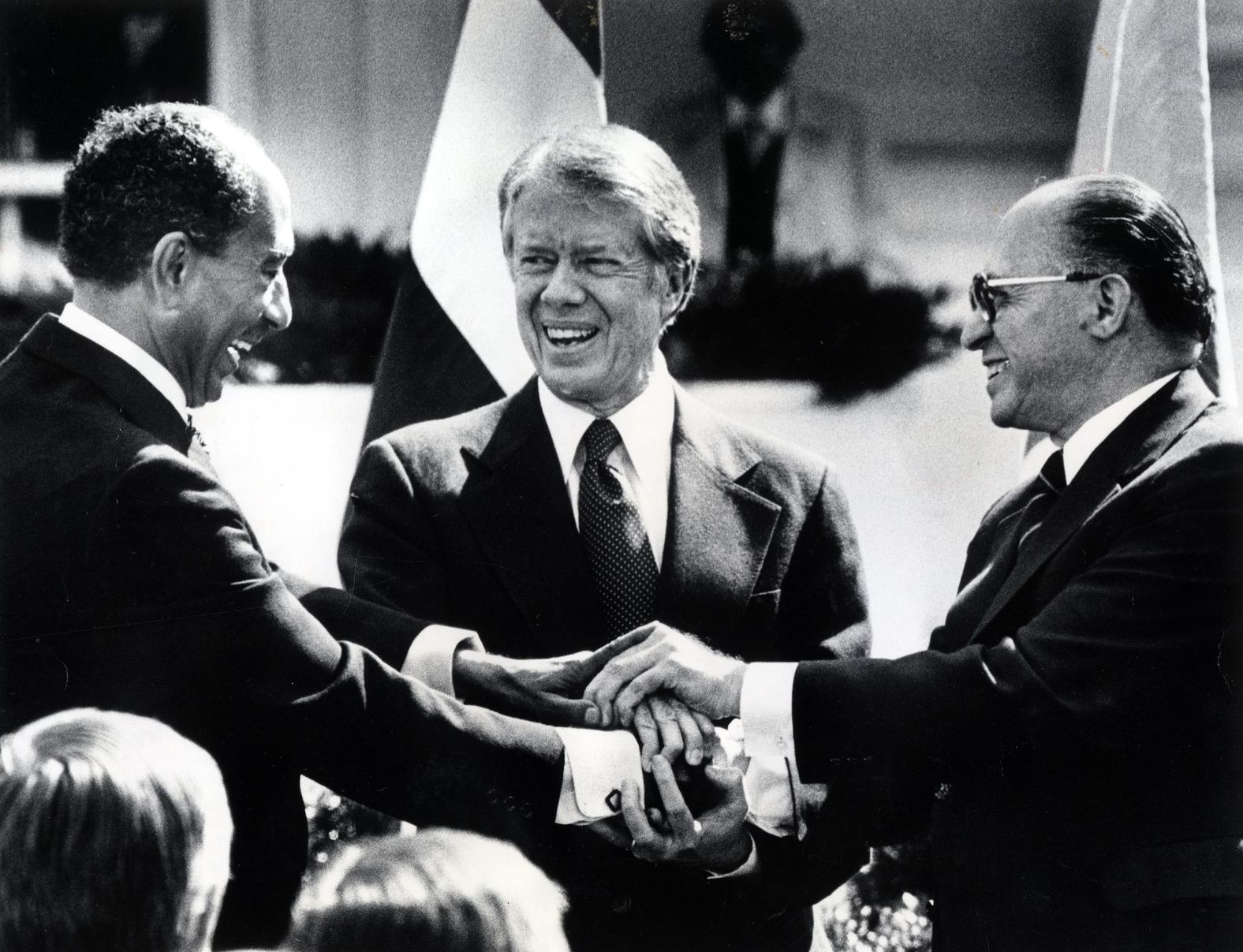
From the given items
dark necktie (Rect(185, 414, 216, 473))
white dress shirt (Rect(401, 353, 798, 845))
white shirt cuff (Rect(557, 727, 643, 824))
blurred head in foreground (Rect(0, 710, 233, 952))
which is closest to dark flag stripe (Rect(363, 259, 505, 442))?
white dress shirt (Rect(401, 353, 798, 845))

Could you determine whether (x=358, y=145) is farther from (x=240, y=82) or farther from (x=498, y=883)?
(x=498, y=883)

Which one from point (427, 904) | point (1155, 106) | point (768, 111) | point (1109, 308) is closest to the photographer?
point (427, 904)

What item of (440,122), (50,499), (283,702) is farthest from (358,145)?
(283,702)

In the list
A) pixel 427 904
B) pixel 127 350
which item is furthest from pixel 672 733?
pixel 427 904

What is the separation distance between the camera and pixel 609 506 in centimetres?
395

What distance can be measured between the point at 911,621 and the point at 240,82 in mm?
2314

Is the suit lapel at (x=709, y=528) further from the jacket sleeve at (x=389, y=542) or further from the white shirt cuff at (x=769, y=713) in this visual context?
the jacket sleeve at (x=389, y=542)

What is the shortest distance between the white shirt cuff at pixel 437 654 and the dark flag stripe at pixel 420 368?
1.90ft

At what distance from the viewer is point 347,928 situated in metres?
2.04

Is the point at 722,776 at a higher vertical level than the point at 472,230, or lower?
lower

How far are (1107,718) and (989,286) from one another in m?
1.18

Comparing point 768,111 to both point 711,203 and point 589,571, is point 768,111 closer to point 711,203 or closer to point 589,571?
→ point 711,203

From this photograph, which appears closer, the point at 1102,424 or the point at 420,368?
the point at 1102,424

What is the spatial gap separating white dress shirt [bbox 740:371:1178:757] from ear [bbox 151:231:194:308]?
1.73 m
